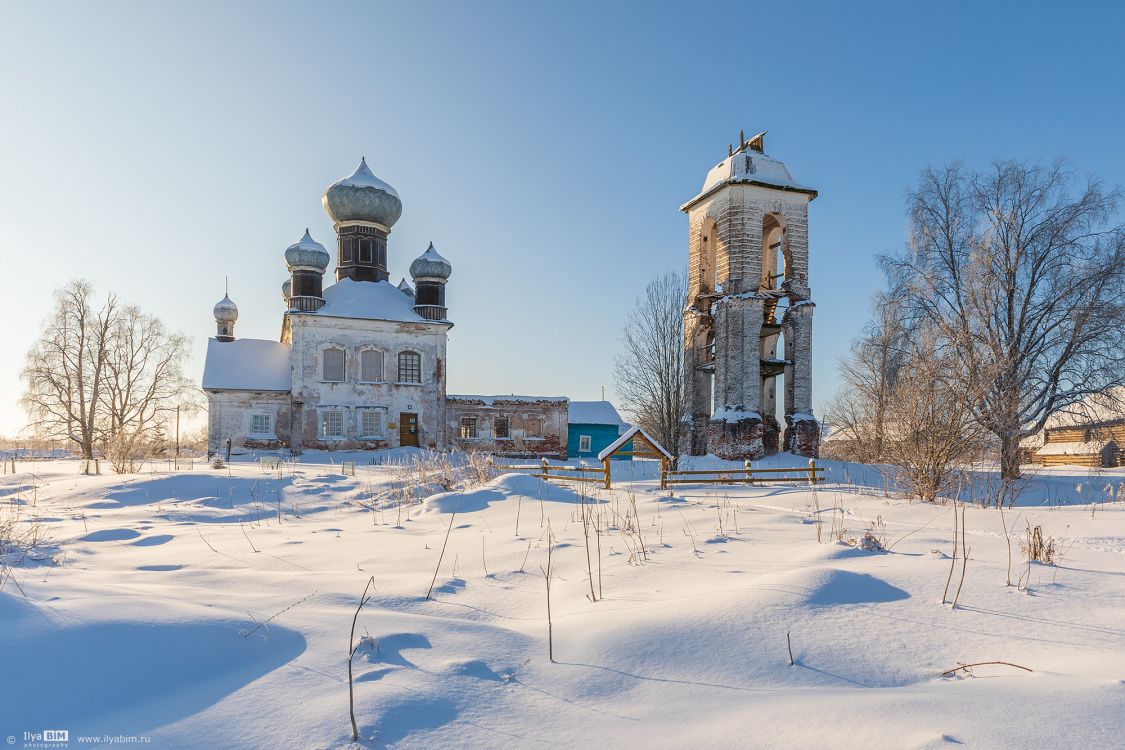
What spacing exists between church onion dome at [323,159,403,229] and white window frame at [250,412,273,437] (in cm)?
1096

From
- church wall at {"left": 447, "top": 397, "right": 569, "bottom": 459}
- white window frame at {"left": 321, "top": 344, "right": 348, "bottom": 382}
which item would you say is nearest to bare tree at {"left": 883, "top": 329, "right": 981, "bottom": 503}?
church wall at {"left": 447, "top": 397, "right": 569, "bottom": 459}

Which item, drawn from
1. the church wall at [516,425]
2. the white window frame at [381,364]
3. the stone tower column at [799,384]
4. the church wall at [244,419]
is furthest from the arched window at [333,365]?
the stone tower column at [799,384]

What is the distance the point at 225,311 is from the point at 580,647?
36986 mm

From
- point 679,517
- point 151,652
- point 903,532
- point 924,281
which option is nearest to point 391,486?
point 679,517

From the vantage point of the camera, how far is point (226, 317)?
34750 mm

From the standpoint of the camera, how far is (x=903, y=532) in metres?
6.06

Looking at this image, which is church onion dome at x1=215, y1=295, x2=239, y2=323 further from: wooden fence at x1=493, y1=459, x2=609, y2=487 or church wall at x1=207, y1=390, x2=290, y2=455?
wooden fence at x1=493, y1=459, x2=609, y2=487

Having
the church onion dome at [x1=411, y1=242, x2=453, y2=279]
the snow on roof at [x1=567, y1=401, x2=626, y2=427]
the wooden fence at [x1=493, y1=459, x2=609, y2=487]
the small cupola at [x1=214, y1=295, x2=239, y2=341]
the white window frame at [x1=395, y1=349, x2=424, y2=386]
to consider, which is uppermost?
the church onion dome at [x1=411, y1=242, x2=453, y2=279]

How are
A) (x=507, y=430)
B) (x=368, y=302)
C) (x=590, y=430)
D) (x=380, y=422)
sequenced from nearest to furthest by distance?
(x=380, y=422) → (x=368, y=302) → (x=507, y=430) → (x=590, y=430)

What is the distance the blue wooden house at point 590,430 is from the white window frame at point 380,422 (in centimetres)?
1128

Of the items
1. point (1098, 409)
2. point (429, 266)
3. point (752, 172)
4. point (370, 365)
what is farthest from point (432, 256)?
point (1098, 409)

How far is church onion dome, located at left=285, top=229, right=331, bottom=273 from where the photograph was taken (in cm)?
3075

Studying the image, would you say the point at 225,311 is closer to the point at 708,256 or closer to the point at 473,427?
the point at 473,427

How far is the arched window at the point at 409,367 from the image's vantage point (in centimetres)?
3197
